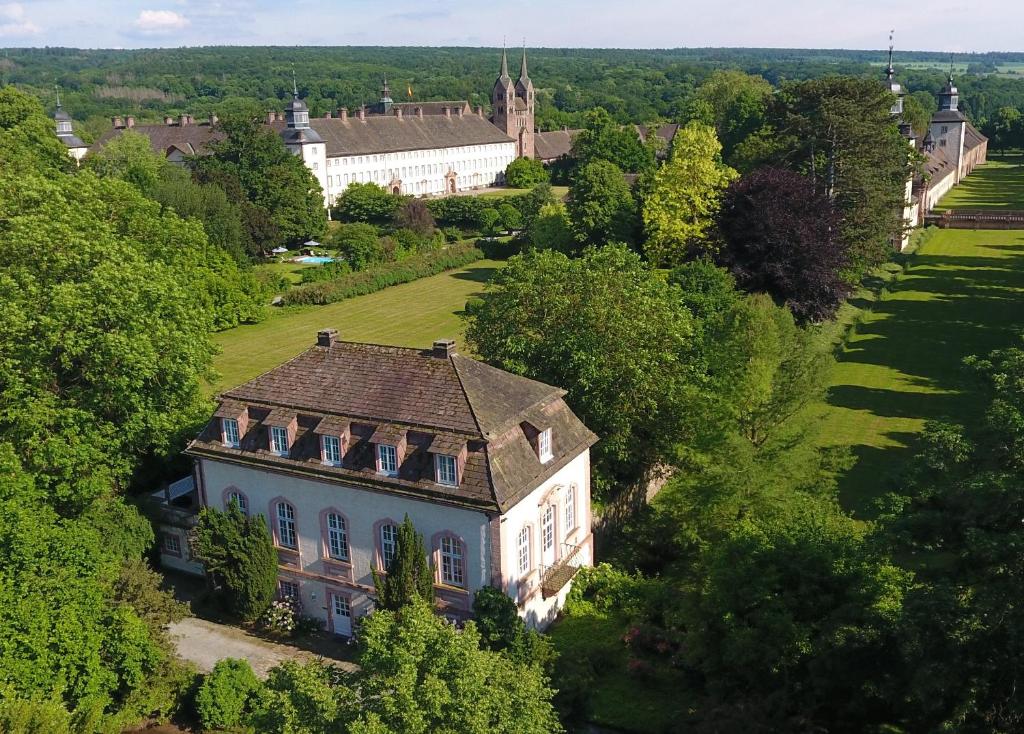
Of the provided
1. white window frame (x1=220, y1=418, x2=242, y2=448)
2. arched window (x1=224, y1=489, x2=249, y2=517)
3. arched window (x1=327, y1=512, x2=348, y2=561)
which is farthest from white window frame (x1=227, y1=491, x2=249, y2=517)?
arched window (x1=327, y1=512, x2=348, y2=561)

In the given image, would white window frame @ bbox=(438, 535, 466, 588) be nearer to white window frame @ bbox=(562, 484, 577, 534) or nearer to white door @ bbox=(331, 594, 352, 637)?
white door @ bbox=(331, 594, 352, 637)

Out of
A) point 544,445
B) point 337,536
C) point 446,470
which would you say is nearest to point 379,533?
point 337,536

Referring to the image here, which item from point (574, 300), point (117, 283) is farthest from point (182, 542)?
point (574, 300)

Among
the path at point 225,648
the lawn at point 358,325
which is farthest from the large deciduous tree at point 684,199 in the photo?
the path at point 225,648

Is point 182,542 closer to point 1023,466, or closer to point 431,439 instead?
point 431,439

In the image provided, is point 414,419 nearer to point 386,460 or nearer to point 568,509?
point 386,460
